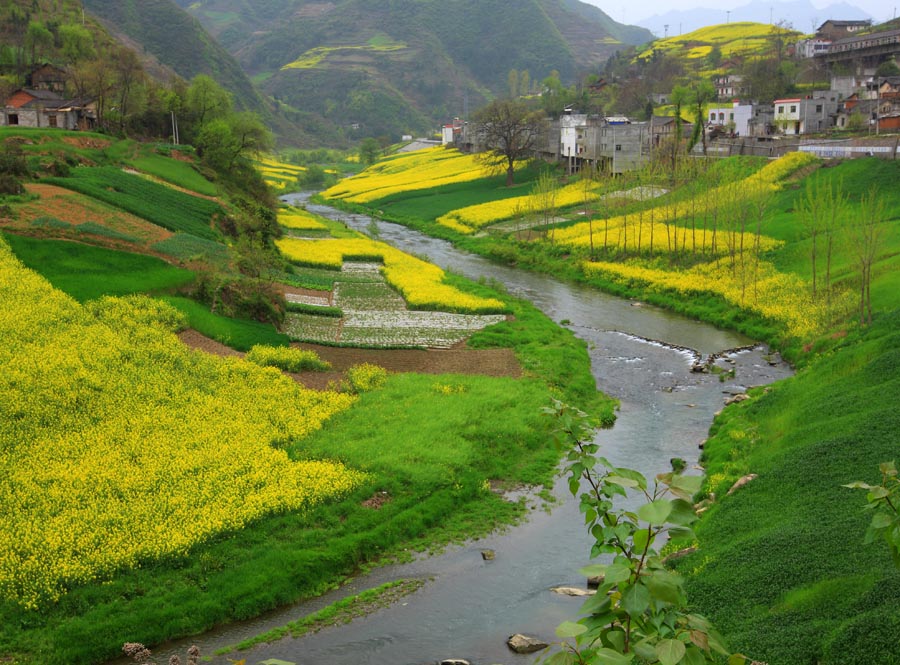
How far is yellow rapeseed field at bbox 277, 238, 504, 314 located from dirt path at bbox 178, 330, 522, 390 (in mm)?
8588

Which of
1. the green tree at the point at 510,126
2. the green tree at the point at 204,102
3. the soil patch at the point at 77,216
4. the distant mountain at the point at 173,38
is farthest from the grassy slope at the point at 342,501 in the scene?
the distant mountain at the point at 173,38

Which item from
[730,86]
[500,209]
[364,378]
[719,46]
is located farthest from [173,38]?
[364,378]

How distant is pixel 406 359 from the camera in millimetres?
35938

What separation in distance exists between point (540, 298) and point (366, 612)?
116 feet

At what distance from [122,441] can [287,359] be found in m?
9.48

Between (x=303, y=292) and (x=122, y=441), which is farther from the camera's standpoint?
(x=303, y=292)

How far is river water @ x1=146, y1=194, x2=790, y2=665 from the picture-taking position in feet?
56.3

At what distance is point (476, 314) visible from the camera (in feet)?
148

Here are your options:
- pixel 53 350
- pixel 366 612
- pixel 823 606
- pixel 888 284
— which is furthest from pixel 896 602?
pixel 888 284

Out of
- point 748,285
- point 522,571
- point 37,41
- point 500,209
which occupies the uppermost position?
point 37,41

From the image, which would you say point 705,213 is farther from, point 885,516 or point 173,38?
point 173,38

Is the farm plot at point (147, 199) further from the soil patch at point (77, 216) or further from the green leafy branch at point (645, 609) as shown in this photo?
the green leafy branch at point (645, 609)

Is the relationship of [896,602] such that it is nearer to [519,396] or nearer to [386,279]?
[519,396]

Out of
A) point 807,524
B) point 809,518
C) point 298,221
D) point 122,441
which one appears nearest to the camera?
point 807,524
